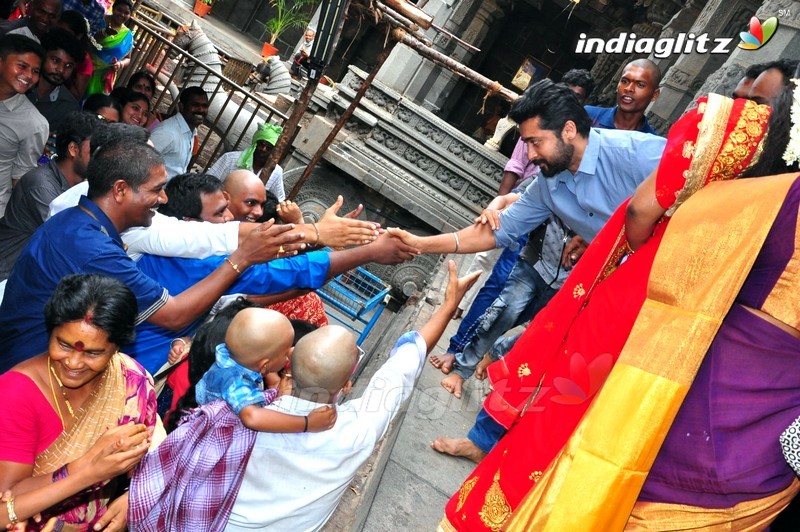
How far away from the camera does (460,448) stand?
3197 mm

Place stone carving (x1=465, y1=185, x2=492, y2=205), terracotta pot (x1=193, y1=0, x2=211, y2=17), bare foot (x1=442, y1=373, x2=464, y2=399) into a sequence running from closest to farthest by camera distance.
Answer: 1. bare foot (x1=442, y1=373, x2=464, y2=399)
2. stone carving (x1=465, y1=185, x2=492, y2=205)
3. terracotta pot (x1=193, y1=0, x2=211, y2=17)

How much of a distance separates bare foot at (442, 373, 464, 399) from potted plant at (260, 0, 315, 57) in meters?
18.6

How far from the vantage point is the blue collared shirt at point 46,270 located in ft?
7.36

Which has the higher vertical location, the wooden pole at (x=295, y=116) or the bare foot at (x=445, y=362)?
the wooden pole at (x=295, y=116)

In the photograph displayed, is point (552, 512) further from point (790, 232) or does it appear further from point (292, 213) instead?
point (292, 213)

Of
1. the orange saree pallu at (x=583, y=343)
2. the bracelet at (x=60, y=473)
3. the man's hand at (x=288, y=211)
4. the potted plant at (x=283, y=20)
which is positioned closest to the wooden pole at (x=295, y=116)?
the man's hand at (x=288, y=211)

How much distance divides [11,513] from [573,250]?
8.27 ft

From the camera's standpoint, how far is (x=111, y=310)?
1.96 meters

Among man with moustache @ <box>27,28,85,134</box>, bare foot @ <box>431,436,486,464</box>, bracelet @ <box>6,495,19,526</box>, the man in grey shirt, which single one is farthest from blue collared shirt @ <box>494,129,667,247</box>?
man with moustache @ <box>27,28,85,134</box>

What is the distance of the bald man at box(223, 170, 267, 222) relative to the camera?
3.47 meters

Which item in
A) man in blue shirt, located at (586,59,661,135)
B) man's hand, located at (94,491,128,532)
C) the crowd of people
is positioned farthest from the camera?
man in blue shirt, located at (586,59,661,135)

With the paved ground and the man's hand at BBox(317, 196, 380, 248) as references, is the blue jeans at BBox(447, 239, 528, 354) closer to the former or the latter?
the paved ground

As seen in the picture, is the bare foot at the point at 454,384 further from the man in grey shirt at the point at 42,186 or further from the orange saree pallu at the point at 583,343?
the man in grey shirt at the point at 42,186

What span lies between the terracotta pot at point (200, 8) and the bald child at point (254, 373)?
2116 centimetres
